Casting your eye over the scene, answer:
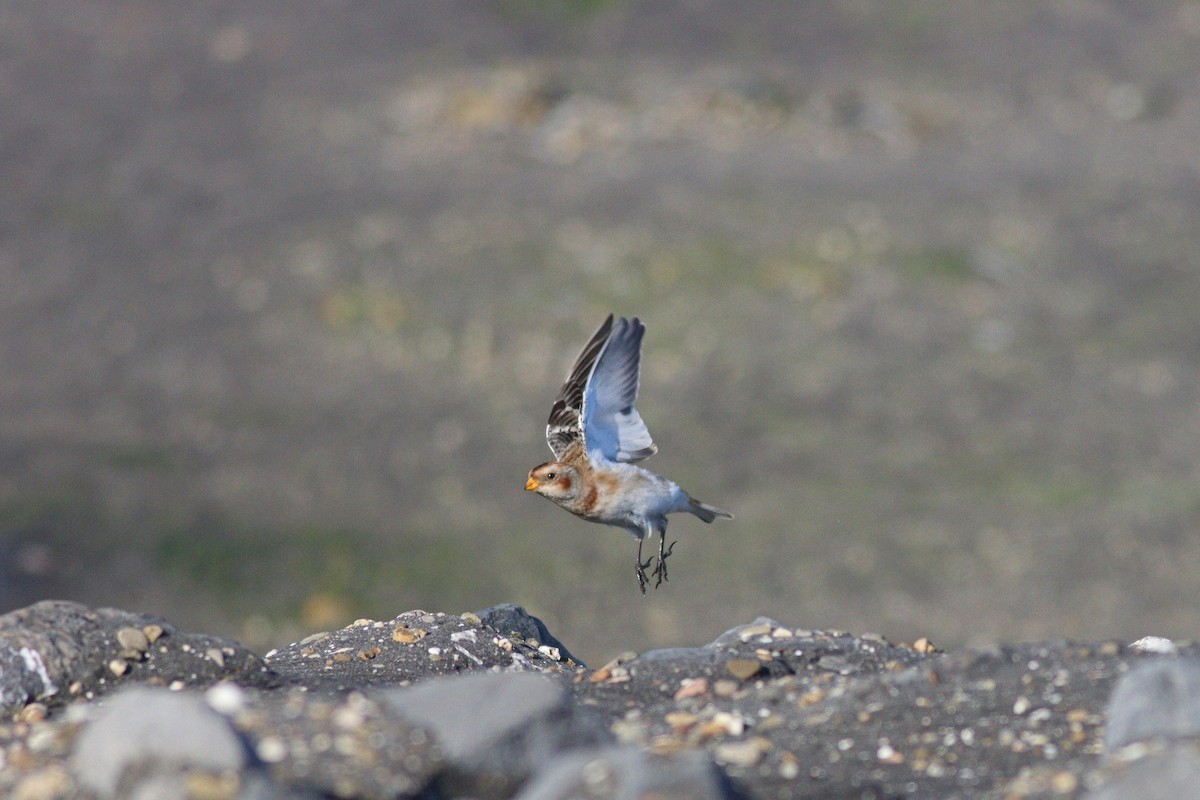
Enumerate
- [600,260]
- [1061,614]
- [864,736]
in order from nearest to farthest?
1. [864,736]
2. [1061,614]
3. [600,260]

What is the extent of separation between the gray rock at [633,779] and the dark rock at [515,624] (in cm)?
362

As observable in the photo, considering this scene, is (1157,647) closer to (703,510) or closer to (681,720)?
(681,720)

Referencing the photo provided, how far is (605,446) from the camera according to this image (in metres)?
8.88

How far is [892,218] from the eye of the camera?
25.0 meters

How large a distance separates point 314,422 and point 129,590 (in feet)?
13.2

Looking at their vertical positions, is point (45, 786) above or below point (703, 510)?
below

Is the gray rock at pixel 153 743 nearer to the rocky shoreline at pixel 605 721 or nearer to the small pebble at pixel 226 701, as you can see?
the rocky shoreline at pixel 605 721

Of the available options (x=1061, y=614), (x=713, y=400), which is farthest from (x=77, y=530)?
(x=1061, y=614)

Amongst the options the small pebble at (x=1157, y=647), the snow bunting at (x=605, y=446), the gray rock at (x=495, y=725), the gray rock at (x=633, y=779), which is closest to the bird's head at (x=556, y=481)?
the snow bunting at (x=605, y=446)

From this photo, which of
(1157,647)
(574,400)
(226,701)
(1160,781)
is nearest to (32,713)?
(226,701)

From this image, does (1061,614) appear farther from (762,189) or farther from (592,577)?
(762,189)

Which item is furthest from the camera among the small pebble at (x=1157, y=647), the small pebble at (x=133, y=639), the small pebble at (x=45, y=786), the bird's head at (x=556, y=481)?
the bird's head at (x=556, y=481)

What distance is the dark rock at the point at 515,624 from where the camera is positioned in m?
8.69

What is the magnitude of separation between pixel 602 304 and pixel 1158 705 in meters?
17.4
